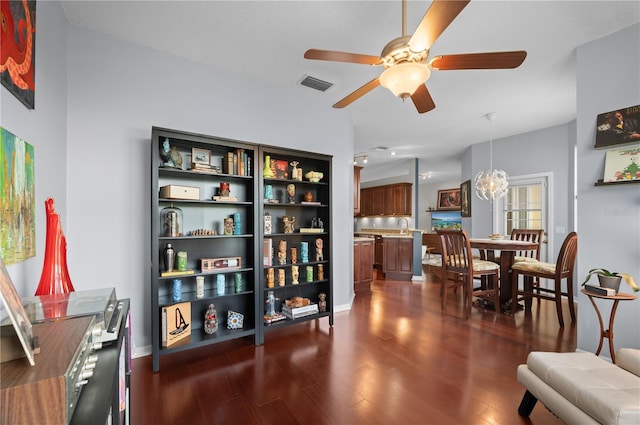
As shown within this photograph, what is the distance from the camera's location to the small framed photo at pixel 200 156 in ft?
8.40

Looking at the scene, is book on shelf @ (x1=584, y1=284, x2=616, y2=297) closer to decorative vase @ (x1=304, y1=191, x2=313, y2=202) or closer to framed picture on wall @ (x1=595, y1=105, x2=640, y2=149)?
framed picture on wall @ (x1=595, y1=105, x2=640, y2=149)

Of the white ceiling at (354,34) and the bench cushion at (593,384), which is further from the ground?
the white ceiling at (354,34)

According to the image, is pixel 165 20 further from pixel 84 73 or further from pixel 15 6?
pixel 15 6

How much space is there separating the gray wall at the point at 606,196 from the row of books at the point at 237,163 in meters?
3.09

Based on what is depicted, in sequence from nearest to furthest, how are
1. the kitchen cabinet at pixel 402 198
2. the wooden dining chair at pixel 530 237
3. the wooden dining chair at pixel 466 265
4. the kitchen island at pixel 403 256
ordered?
1. the wooden dining chair at pixel 466 265
2. the wooden dining chair at pixel 530 237
3. the kitchen island at pixel 403 256
4. the kitchen cabinet at pixel 402 198

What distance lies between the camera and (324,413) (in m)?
1.75

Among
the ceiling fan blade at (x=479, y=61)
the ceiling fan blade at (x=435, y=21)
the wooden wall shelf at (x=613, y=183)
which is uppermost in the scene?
the ceiling fan blade at (x=435, y=21)

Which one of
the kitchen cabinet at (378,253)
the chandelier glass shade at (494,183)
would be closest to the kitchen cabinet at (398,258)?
the kitchen cabinet at (378,253)

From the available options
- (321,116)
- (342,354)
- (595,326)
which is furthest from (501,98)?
(342,354)

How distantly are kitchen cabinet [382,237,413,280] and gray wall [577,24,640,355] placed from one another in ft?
10.8

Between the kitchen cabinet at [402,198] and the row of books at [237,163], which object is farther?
the kitchen cabinet at [402,198]

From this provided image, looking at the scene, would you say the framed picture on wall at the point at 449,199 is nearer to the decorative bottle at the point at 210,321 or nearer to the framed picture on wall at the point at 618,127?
the framed picture on wall at the point at 618,127

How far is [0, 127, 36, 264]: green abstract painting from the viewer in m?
1.12

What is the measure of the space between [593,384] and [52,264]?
267 cm
